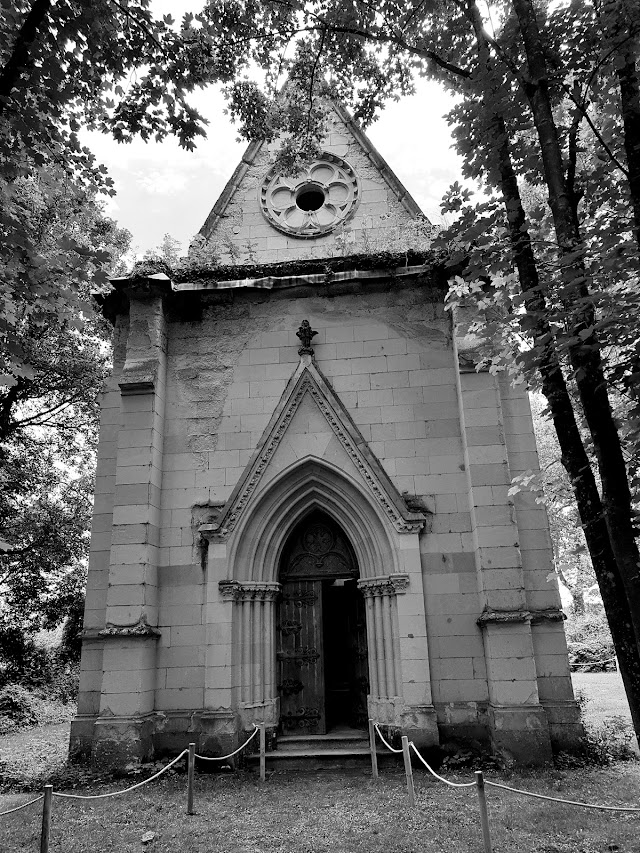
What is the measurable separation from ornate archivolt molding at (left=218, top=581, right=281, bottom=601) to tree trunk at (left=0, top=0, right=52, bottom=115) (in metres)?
6.71

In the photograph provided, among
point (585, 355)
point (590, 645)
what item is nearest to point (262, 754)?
point (585, 355)

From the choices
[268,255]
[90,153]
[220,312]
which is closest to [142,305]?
[220,312]

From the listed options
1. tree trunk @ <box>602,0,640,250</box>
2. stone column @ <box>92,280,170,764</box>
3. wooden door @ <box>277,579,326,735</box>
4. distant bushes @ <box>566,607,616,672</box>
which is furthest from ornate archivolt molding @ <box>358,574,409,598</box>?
distant bushes @ <box>566,607,616,672</box>

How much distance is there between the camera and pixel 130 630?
9.27m

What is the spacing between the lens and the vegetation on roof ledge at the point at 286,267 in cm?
1083

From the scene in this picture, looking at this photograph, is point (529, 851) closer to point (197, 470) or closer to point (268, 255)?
point (197, 470)

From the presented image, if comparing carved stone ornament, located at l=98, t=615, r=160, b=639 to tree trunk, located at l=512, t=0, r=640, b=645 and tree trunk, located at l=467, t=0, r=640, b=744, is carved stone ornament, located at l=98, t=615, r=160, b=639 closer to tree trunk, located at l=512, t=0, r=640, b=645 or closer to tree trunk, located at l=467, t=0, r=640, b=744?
tree trunk, located at l=467, t=0, r=640, b=744

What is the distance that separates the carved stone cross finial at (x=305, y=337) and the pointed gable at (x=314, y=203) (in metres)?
1.75

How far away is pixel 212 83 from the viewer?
745 cm

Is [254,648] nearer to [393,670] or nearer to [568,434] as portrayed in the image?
[393,670]

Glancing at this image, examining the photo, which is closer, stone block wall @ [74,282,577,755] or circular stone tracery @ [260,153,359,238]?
stone block wall @ [74,282,577,755]

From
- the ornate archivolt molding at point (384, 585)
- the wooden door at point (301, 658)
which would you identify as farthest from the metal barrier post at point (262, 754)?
the ornate archivolt molding at point (384, 585)

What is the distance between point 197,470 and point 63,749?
18.8 feet

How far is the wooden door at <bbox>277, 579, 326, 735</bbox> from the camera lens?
32.1 ft
